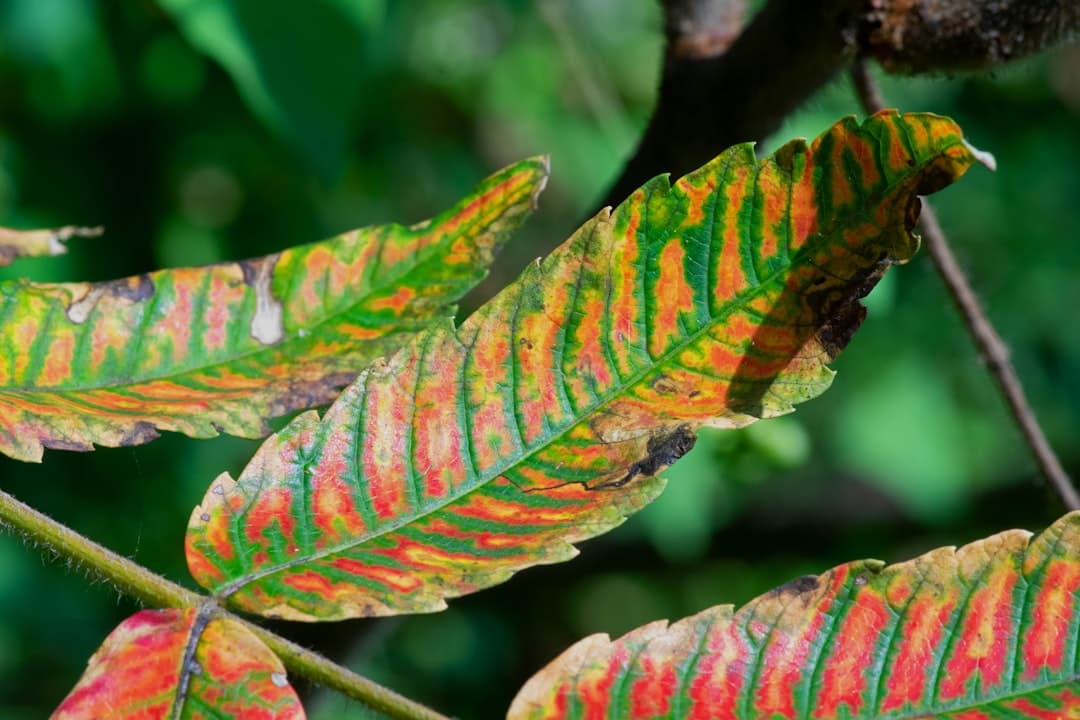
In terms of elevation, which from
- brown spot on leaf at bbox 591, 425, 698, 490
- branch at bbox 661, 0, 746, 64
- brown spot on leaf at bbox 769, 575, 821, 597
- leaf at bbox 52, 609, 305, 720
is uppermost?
branch at bbox 661, 0, 746, 64

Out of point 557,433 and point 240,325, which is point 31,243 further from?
point 557,433

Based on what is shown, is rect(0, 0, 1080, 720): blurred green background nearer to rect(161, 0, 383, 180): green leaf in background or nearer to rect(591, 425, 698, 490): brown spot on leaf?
rect(161, 0, 383, 180): green leaf in background

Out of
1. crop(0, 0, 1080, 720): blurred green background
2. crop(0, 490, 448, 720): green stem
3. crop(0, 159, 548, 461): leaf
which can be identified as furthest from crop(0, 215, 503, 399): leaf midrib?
crop(0, 0, 1080, 720): blurred green background

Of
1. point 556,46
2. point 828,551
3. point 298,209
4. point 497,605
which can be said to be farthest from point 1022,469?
point 298,209

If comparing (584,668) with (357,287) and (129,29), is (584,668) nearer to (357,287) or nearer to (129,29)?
(357,287)

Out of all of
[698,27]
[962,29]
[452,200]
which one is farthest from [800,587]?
[452,200]

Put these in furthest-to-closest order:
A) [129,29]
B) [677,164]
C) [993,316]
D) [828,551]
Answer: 1. [828,551]
2. [993,316]
3. [129,29]
4. [677,164]
